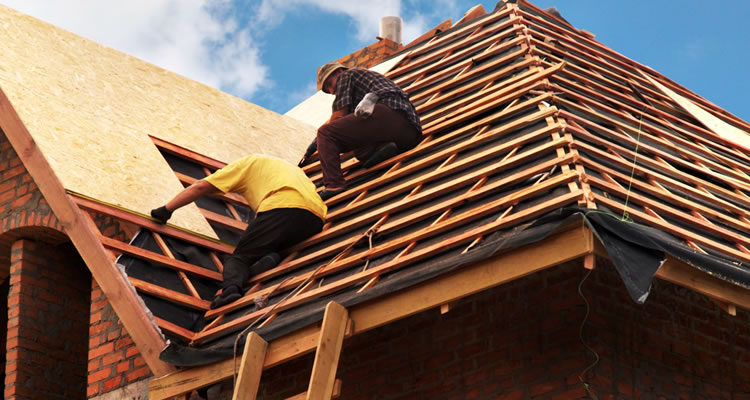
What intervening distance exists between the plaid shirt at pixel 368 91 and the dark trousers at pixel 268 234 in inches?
44.3

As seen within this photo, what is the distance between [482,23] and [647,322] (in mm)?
4611

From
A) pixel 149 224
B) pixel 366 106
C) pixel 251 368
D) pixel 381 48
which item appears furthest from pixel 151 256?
pixel 381 48

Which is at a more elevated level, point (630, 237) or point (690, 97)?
point (690, 97)

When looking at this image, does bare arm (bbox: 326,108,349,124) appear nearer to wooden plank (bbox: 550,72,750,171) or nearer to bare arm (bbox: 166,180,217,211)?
bare arm (bbox: 166,180,217,211)

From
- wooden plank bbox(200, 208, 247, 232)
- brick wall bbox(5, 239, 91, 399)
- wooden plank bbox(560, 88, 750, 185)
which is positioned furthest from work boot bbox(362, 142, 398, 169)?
brick wall bbox(5, 239, 91, 399)

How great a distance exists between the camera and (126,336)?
8016mm

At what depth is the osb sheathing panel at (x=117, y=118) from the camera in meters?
8.30

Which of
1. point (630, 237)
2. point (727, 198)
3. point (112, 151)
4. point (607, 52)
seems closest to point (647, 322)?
point (630, 237)

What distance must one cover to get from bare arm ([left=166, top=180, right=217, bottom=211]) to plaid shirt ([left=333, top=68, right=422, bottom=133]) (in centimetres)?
136

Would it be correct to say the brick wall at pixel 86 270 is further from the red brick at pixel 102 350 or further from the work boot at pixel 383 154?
the work boot at pixel 383 154

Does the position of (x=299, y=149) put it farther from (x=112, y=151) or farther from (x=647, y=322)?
(x=647, y=322)

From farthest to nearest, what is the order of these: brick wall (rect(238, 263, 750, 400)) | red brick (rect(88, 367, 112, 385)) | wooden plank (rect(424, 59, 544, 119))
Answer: wooden plank (rect(424, 59, 544, 119)) → red brick (rect(88, 367, 112, 385)) → brick wall (rect(238, 263, 750, 400))

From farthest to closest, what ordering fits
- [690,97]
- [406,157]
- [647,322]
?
1. [690,97]
2. [406,157]
3. [647,322]

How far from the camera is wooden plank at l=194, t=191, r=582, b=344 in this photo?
6.35m
